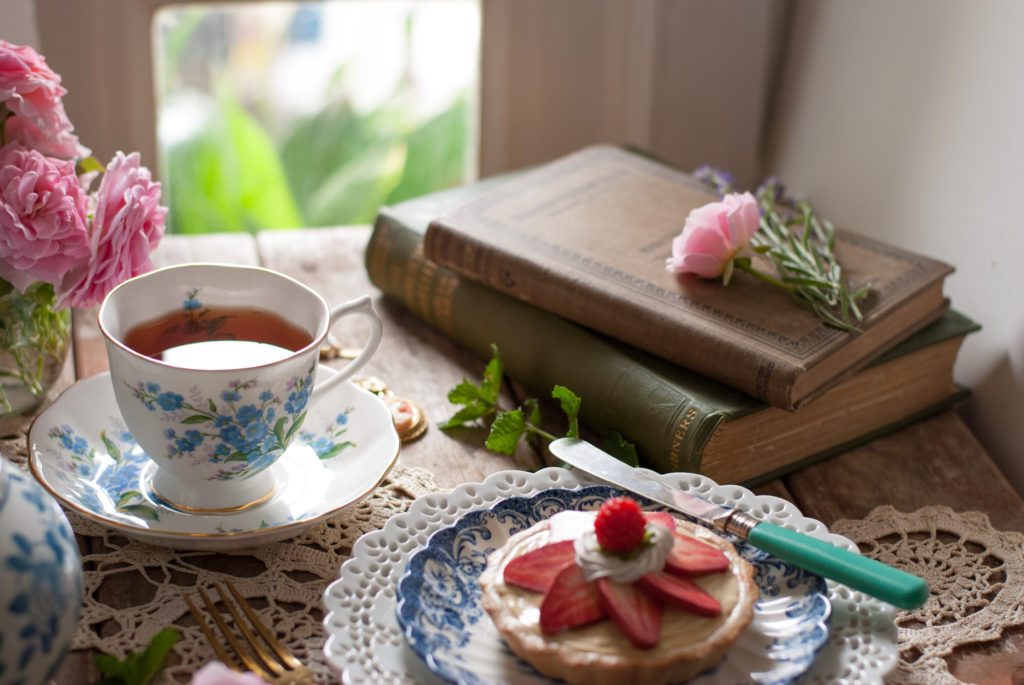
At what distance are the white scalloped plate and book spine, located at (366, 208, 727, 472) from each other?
0.09 m

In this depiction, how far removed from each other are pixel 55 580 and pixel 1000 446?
92 centimetres

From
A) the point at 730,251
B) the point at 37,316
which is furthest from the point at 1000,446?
the point at 37,316

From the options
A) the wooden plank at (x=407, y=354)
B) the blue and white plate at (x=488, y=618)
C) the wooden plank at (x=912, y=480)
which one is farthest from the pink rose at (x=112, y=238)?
the wooden plank at (x=912, y=480)

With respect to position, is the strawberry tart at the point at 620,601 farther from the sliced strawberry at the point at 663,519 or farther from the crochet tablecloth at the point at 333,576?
the crochet tablecloth at the point at 333,576

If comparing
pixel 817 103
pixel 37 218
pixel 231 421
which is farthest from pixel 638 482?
pixel 817 103

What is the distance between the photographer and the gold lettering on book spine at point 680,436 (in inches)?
35.4

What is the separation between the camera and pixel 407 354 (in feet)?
3.82

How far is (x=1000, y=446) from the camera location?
1.06 m

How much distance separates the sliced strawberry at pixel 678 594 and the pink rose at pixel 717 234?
43 centimetres

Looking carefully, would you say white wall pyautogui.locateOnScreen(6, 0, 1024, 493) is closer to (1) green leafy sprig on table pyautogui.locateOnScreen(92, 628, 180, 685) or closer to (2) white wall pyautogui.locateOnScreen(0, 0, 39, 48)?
(2) white wall pyautogui.locateOnScreen(0, 0, 39, 48)

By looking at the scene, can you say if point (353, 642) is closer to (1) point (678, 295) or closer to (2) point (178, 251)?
(1) point (678, 295)

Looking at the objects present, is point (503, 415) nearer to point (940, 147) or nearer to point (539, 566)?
point (539, 566)

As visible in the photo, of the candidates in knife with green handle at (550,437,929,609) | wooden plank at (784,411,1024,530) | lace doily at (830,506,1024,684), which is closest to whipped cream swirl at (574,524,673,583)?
knife with green handle at (550,437,929,609)

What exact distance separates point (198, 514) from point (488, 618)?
0.28 meters
